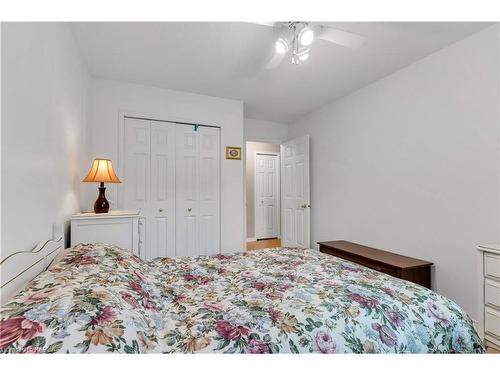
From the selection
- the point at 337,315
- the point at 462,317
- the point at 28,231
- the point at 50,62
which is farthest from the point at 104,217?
the point at 462,317

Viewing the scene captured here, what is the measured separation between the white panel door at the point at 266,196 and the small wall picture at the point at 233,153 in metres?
2.25

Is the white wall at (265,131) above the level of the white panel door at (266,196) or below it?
above

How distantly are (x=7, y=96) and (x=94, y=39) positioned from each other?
1485 mm

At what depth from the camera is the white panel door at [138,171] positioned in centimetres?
296

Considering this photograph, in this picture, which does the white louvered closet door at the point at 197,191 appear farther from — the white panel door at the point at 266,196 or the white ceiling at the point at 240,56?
the white panel door at the point at 266,196

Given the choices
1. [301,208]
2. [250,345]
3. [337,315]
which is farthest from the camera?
[301,208]

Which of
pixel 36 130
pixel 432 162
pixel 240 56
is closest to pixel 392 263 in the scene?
pixel 432 162

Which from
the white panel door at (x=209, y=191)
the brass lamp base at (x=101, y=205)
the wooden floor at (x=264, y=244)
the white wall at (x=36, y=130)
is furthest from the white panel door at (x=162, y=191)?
the wooden floor at (x=264, y=244)

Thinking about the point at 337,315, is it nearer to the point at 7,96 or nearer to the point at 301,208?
the point at 7,96

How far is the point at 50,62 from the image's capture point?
1.51 metres

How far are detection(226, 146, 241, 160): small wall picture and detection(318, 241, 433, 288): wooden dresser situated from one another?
182 cm

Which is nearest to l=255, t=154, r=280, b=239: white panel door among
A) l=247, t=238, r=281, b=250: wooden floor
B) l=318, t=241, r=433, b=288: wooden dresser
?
l=247, t=238, r=281, b=250: wooden floor

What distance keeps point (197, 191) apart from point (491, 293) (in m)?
2.98

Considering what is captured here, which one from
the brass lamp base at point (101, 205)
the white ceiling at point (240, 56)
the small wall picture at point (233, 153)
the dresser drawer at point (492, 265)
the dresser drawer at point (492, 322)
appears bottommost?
the dresser drawer at point (492, 322)
